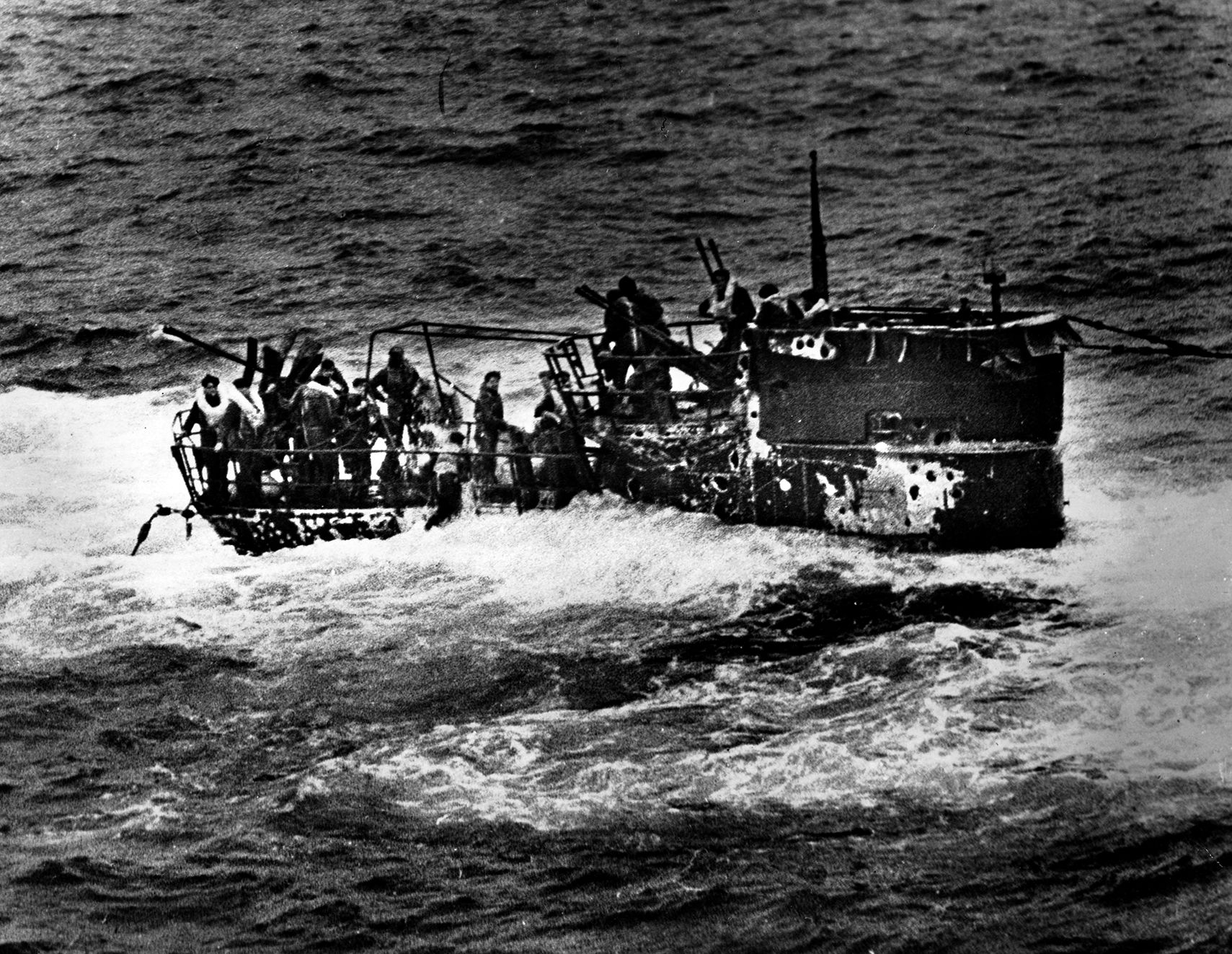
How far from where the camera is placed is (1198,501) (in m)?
21.4

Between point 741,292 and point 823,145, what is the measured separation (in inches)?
324

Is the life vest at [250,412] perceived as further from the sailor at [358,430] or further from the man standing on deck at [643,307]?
the man standing on deck at [643,307]

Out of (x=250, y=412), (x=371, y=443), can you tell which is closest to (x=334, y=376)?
(x=371, y=443)

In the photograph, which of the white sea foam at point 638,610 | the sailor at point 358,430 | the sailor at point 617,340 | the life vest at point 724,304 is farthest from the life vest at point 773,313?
the sailor at point 358,430

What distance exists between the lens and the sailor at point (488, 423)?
75.6 ft

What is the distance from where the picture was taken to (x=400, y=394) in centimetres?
2341

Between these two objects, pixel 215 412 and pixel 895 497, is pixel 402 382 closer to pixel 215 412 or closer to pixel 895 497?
pixel 215 412

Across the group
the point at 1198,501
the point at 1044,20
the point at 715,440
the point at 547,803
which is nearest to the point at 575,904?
the point at 547,803

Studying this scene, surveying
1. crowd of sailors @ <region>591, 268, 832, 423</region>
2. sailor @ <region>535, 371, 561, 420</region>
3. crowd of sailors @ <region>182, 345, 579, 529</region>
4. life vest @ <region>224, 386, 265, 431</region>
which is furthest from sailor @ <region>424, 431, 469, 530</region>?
life vest @ <region>224, 386, 265, 431</region>

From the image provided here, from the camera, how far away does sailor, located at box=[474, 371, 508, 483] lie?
23047mm

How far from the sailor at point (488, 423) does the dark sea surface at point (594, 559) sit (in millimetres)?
938

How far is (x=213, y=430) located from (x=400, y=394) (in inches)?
101

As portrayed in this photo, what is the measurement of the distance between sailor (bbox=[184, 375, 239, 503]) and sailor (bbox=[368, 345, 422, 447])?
6.44 ft

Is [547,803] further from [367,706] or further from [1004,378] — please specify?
[1004,378]
